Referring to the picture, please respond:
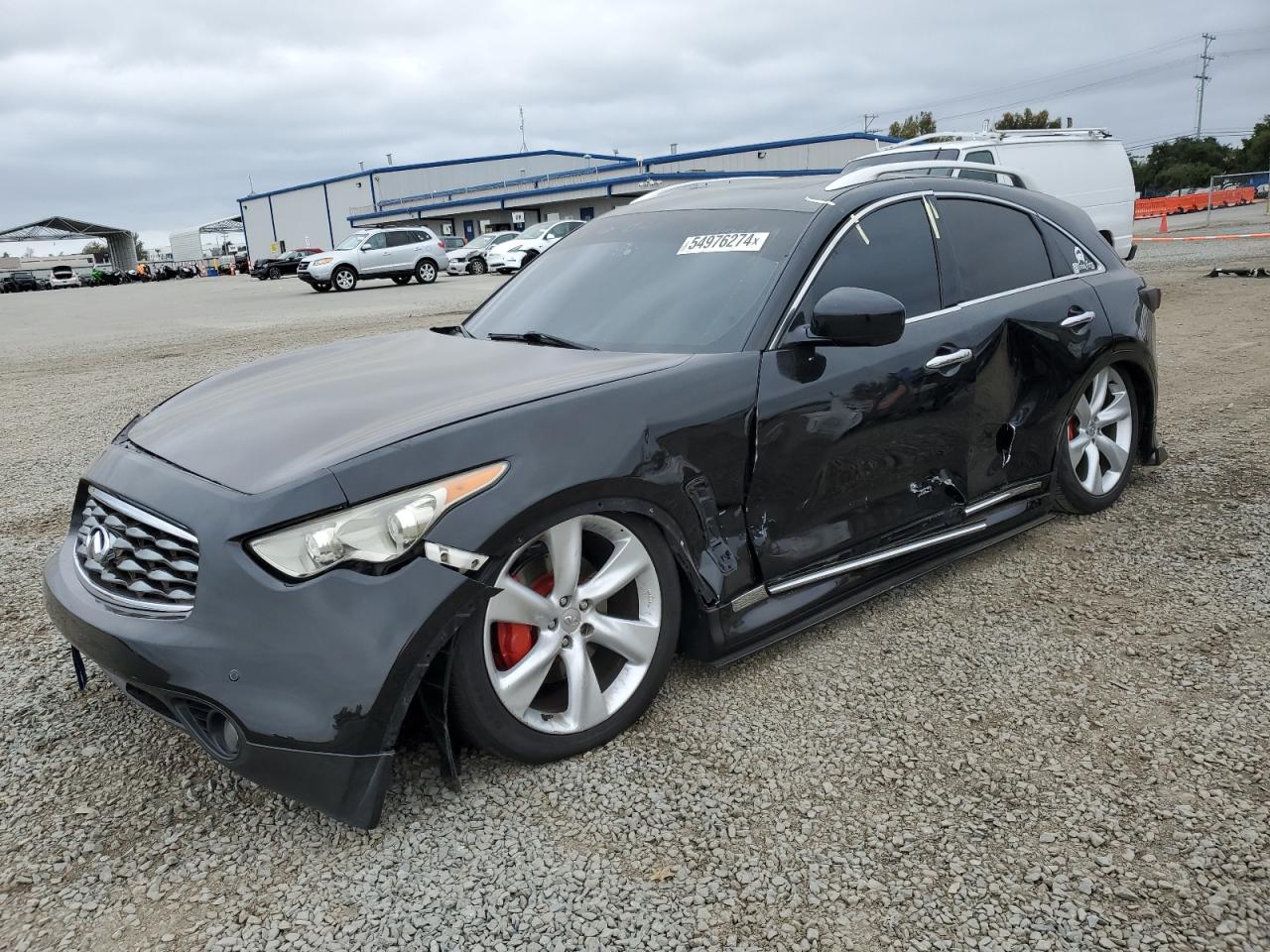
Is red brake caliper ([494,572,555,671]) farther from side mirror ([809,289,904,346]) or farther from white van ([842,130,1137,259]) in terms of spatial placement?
white van ([842,130,1137,259])

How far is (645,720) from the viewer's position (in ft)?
9.25

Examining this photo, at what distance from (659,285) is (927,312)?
1.01 m

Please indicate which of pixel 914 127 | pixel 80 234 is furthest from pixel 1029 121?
pixel 80 234

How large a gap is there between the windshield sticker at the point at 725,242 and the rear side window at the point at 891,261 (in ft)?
0.87

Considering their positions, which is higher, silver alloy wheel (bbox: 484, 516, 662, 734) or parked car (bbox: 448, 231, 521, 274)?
A: parked car (bbox: 448, 231, 521, 274)

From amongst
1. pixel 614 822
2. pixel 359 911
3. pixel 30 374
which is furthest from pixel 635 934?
pixel 30 374

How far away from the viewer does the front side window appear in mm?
3217

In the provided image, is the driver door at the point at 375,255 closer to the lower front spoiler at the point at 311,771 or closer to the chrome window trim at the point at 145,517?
the chrome window trim at the point at 145,517

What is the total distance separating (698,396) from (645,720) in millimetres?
994

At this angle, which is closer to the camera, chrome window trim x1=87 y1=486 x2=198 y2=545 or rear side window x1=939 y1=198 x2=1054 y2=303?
chrome window trim x1=87 y1=486 x2=198 y2=545

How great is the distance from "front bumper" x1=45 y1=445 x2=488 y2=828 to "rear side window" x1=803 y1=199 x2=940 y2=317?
1750 mm

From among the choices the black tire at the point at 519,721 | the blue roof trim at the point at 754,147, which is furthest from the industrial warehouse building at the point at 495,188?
the black tire at the point at 519,721

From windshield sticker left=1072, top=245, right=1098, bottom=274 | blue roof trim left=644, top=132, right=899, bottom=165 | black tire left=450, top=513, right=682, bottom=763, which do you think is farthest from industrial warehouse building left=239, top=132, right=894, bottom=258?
black tire left=450, top=513, right=682, bottom=763

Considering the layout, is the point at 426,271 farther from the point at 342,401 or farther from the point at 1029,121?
the point at 1029,121
